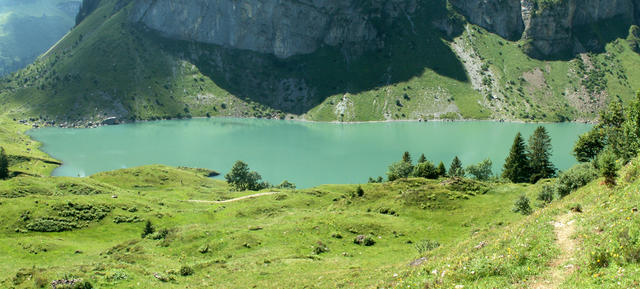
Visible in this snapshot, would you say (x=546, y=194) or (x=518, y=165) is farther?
(x=518, y=165)

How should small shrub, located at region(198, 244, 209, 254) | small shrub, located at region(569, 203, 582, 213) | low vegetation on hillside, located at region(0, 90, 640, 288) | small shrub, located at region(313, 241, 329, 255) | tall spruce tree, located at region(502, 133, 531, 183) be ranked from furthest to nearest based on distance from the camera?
tall spruce tree, located at region(502, 133, 531, 183) → small shrub, located at region(198, 244, 209, 254) → small shrub, located at region(313, 241, 329, 255) → small shrub, located at region(569, 203, 582, 213) → low vegetation on hillside, located at region(0, 90, 640, 288)

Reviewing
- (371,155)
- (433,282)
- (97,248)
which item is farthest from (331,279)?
(371,155)

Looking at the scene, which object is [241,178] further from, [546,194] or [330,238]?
[546,194]

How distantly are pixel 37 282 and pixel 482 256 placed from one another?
27.8m

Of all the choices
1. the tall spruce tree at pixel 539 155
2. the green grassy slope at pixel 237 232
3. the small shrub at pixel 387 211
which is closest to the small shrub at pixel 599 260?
the green grassy slope at pixel 237 232

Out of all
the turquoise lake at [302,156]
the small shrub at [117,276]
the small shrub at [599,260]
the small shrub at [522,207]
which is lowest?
the turquoise lake at [302,156]

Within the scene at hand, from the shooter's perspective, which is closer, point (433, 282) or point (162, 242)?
point (433, 282)

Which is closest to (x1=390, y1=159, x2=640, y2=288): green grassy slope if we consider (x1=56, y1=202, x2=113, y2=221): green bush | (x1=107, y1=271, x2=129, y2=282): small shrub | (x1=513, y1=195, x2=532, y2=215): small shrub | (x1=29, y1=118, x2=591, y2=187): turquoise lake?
(x1=107, y1=271, x2=129, y2=282): small shrub

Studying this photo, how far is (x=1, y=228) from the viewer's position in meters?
52.1

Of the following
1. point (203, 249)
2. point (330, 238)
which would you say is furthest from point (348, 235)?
point (203, 249)

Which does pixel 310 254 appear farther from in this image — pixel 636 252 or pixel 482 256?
pixel 636 252

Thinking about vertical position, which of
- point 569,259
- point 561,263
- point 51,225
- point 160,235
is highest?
point 569,259

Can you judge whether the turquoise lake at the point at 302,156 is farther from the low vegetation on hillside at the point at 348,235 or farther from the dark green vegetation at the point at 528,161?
the low vegetation on hillside at the point at 348,235

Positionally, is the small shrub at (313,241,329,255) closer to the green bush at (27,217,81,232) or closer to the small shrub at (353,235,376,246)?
the small shrub at (353,235,376,246)
